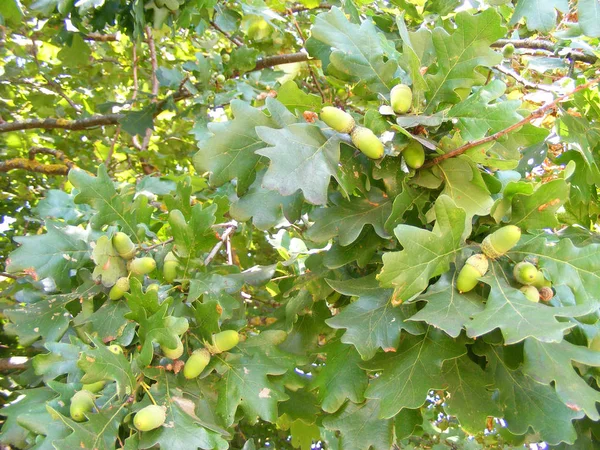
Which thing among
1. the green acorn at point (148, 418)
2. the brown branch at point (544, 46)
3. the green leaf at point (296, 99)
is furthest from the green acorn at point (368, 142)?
the brown branch at point (544, 46)

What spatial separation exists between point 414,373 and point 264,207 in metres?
0.68

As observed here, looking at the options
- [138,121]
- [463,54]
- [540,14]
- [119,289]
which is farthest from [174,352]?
[138,121]

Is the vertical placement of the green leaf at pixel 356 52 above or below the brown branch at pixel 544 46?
above

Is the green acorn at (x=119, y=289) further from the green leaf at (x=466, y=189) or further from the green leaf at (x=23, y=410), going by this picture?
the green leaf at (x=466, y=189)

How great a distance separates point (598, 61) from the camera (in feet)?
7.96

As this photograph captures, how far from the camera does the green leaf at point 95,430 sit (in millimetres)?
1465

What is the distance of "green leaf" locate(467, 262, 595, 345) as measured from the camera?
129cm

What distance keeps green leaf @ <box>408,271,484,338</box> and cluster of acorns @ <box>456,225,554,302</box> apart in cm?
3

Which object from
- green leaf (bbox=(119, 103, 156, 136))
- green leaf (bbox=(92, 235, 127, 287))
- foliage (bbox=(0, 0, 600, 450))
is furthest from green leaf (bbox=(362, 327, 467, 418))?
green leaf (bbox=(119, 103, 156, 136))

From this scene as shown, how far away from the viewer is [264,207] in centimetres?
182

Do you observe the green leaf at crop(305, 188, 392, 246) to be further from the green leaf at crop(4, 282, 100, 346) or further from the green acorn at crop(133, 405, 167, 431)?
the green leaf at crop(4, 282, 100, 346)

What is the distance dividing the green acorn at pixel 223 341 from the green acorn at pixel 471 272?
71 cm

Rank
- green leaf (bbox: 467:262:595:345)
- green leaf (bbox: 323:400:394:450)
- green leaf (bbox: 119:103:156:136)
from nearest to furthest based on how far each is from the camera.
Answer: green leaf (bbox: 467:262:595:345)
green leaf (bbox: 323:400:394:450)
green leaf (bbox: 119:103:156:136)

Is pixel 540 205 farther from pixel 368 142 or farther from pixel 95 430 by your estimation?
pixel 95 430
